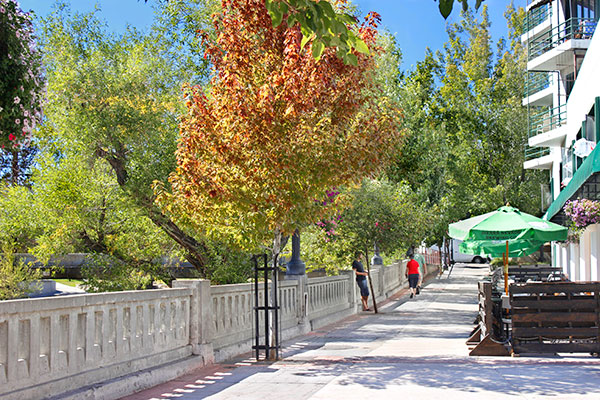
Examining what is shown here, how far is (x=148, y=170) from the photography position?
16.2 metres

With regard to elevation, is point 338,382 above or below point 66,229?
below

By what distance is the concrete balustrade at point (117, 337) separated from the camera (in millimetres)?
6418

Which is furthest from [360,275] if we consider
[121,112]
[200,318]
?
[200,318]

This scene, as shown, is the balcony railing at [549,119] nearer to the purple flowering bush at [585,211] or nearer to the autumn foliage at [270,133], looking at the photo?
the purple flowering bush at [585,211]

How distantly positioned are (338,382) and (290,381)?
0.62 metres

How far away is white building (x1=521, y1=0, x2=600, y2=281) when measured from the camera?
1883cm

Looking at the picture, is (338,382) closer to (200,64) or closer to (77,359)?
(77,359)

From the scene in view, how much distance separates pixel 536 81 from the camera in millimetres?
41969

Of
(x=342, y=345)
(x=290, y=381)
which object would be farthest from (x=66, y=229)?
(x=290, y=381)

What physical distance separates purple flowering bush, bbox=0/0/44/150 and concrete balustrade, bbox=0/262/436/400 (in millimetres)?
1647

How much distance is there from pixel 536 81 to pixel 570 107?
15098 millimetres

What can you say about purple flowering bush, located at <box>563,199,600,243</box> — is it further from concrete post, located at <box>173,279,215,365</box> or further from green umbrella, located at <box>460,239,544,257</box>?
concrete post, located at <box>173,279,215,365</box>

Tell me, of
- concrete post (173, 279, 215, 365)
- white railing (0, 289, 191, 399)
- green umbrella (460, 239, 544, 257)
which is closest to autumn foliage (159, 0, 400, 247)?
concrete post (173, 279, 215, 365)

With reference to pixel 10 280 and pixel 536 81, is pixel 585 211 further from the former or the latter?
pixel 536 81
